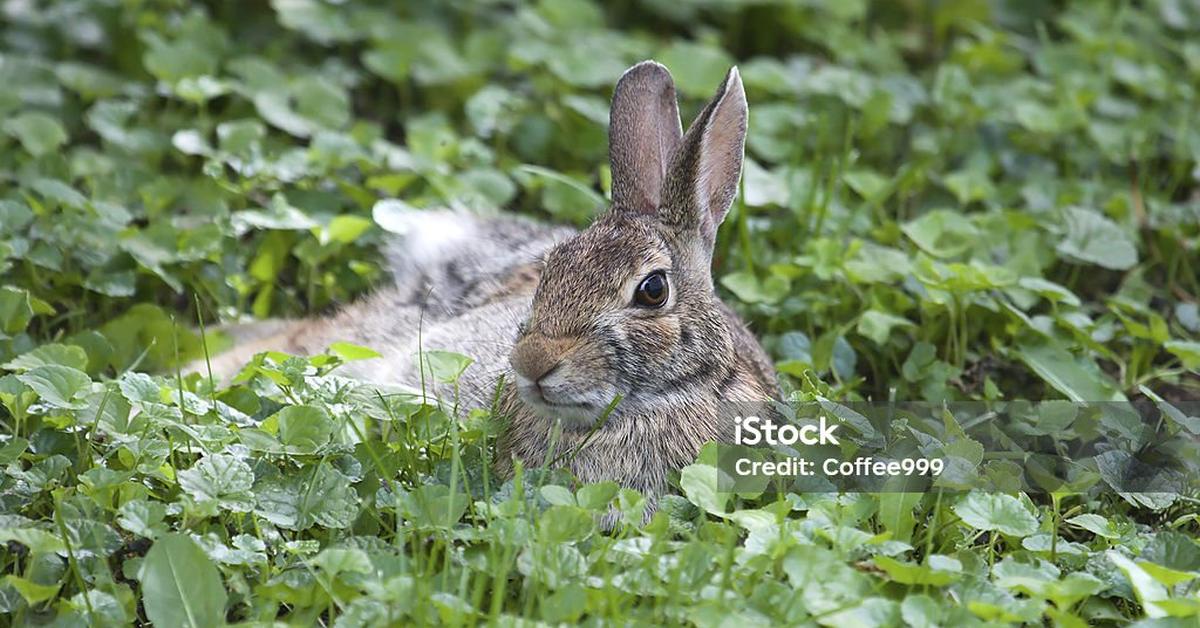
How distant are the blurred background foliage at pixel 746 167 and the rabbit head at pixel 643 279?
55 cm

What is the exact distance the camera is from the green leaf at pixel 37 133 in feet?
19.6

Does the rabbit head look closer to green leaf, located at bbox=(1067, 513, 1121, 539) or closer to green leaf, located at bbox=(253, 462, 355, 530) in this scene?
green leaf, located at bbox=(253, 462, 355, 530)

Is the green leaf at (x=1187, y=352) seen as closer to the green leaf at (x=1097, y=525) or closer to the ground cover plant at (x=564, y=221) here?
the ground cover plant at (x=564, y=221)

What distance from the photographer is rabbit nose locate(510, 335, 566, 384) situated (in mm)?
4068

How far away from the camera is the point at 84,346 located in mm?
4957

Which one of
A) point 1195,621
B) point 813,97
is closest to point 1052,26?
point 813,97

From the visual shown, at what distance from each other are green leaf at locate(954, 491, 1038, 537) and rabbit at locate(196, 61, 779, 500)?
768 mm

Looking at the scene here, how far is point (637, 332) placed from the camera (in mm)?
4273

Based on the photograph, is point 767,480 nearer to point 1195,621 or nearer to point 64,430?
point 1195,621

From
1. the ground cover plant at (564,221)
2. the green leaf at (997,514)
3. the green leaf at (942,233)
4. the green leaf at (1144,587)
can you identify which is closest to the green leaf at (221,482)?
the ground cover plant at (564,221)

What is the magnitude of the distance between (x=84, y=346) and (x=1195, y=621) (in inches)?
132

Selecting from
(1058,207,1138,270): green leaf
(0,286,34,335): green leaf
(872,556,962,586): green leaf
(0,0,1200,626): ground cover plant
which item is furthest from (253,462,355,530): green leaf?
(1058,207,1138,270): green leaf

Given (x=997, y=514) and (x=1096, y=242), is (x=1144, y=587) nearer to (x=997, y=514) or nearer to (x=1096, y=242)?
(x=997, y=514)

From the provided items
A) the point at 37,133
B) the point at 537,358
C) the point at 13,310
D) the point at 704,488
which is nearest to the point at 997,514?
the point at 704,488
